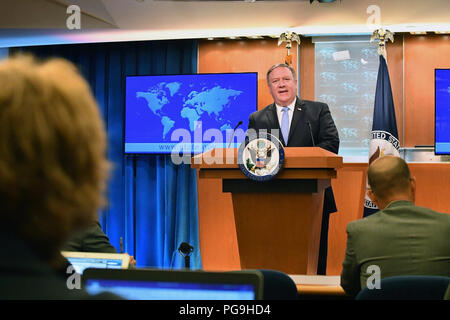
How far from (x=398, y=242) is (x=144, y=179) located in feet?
15.6

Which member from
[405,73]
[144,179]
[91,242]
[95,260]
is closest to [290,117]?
[91,242]

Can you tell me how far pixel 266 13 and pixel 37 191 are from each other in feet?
17.2

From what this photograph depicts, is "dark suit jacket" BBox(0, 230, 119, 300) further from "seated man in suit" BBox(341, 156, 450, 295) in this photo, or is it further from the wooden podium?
the wooden podium

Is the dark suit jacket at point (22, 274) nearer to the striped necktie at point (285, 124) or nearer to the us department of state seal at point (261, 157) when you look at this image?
the us department of state seal at point (261, 157)

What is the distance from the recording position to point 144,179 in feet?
20.9

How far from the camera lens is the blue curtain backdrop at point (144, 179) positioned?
245 inches

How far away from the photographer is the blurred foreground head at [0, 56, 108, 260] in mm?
515

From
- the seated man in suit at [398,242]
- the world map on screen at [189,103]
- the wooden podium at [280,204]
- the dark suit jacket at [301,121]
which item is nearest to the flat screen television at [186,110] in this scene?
the world map on screen at [189,103]

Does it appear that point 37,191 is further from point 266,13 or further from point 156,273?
point 266,13

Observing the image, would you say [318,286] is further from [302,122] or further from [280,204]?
[302,122]

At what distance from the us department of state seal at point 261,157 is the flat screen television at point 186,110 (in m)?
3.05
